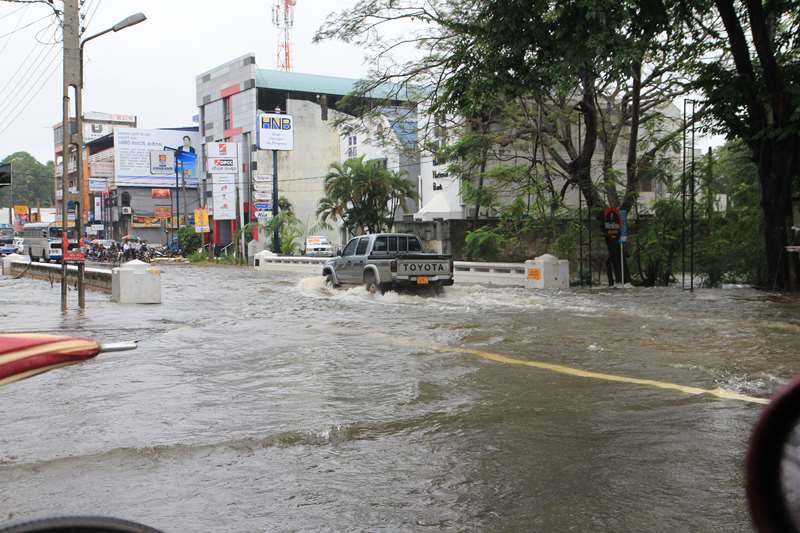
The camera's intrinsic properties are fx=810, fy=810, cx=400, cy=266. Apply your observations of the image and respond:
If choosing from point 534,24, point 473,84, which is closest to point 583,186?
point 473,84

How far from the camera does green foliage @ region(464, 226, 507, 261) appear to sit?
28.6 m

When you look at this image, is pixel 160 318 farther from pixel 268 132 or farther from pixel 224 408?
pixel 268 132

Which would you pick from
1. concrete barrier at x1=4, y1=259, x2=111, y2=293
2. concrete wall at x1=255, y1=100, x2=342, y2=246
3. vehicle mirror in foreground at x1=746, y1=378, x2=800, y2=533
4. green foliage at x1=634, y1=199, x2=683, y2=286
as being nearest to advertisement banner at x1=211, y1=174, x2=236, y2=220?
concrete wall at x1=255, y1=100, x2=342, y2=246

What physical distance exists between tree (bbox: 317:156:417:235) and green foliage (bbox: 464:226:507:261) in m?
14.1

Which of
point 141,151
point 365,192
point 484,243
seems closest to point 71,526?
point 484,243

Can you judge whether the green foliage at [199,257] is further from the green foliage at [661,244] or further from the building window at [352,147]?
the green foliage at [661,244]

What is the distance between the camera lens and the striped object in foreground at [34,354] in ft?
7.79

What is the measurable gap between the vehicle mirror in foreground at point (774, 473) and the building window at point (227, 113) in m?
71.4

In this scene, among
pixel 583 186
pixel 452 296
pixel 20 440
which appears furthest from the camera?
pixel 583 186

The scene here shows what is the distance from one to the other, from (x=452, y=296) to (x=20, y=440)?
15071 mm

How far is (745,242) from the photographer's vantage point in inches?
878

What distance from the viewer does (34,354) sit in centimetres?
243

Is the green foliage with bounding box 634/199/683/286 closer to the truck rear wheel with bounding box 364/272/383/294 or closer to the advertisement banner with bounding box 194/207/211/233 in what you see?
the truck rear wheel with bounding box 364/272/383/294

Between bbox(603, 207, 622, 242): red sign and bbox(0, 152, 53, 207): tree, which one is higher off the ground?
bbox(0, 152, 53, 207): tree
